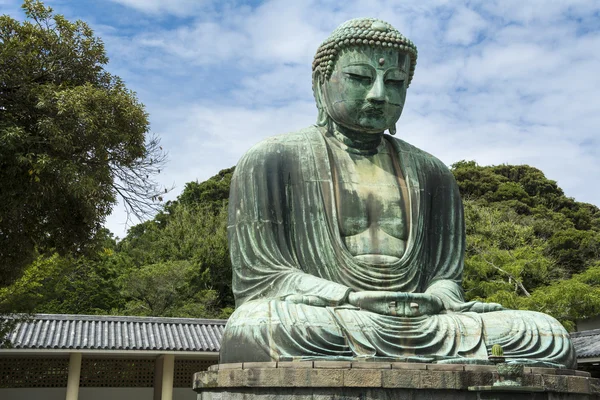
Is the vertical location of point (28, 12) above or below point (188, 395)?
above

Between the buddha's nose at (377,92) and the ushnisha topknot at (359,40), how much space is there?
1.12 ft

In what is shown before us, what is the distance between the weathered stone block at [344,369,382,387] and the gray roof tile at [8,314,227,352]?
11.0m

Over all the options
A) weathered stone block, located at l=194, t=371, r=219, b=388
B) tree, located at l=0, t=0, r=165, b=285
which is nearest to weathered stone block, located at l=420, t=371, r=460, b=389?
weathered stone block, located at l=194, t=371, r=219, b=388

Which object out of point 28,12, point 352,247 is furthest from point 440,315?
point 28,12

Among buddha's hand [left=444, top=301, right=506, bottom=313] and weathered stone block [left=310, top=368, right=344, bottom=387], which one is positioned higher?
buddha's hand [left=444, top=301, right=506, bottom=313]

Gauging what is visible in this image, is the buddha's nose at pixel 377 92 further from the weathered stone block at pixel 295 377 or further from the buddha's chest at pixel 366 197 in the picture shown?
the weathered stone block at pixel 295 377

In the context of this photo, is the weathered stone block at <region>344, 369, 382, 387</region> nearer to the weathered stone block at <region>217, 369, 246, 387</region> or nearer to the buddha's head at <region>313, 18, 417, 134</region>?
the weathered stone block at <region>217, 369, 246, 387</region>

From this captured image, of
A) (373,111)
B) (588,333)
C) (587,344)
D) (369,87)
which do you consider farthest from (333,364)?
(588,333)

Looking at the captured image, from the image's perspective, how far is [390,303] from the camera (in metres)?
5.36

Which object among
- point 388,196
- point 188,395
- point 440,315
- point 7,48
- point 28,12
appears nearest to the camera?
point 440,315

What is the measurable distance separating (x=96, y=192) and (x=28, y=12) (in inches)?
108

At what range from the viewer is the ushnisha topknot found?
249 inches

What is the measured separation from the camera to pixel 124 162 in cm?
1011

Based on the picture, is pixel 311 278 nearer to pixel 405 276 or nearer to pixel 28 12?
pixel 405 276
